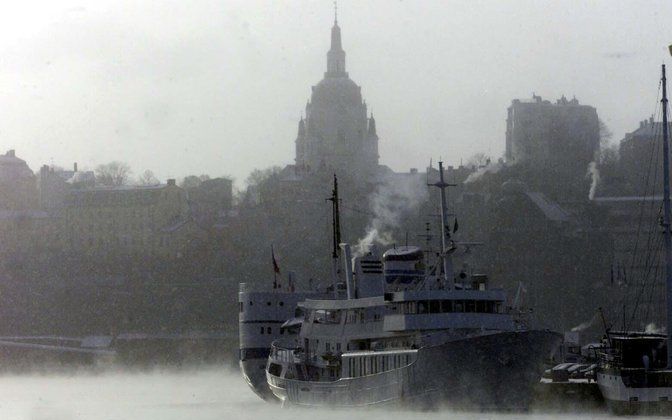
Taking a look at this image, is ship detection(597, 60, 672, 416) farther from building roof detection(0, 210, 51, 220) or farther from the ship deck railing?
building roof detection(0, 210, 51, 220)

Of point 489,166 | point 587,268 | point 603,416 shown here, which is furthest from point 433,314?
point 489,166

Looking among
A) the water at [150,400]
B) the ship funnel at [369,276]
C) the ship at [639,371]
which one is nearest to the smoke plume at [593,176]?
the water at [150,400]

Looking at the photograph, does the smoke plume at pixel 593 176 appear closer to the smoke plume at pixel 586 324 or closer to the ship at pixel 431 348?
the smoke plume at pixel 586 324

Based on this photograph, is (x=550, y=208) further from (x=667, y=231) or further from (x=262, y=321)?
(x=667, y=231)

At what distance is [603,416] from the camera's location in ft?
235

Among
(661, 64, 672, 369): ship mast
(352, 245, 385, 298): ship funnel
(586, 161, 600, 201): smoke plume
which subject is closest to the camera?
(661, 64, 672, 369): ship mast

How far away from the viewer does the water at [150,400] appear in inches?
2886

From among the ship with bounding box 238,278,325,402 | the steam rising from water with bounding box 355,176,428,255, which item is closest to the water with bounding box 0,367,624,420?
the ship with bounding box 238,278,325,402

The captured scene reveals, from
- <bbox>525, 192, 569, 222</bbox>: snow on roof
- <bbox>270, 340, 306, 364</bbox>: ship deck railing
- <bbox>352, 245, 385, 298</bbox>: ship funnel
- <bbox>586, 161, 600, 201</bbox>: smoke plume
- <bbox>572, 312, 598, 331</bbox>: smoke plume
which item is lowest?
<bbox>572, 312, 598, 331</bbox>: smoke plume

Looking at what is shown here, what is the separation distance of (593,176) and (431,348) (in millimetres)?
112737

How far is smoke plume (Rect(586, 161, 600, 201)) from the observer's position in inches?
6700

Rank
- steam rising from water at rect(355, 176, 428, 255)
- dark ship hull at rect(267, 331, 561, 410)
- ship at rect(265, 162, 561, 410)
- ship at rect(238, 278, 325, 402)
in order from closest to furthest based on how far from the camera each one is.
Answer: dark ship hull at rect(267, 331, 561, 410)
ship at rect(265, 162, 561, 410)
ship at rect(238, 278, 325, 402)
steam rising from water at rect(355, 176, 428, 255)

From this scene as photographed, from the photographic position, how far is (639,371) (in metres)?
69.3

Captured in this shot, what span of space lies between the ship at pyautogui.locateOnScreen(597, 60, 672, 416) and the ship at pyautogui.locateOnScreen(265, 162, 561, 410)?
283cm
